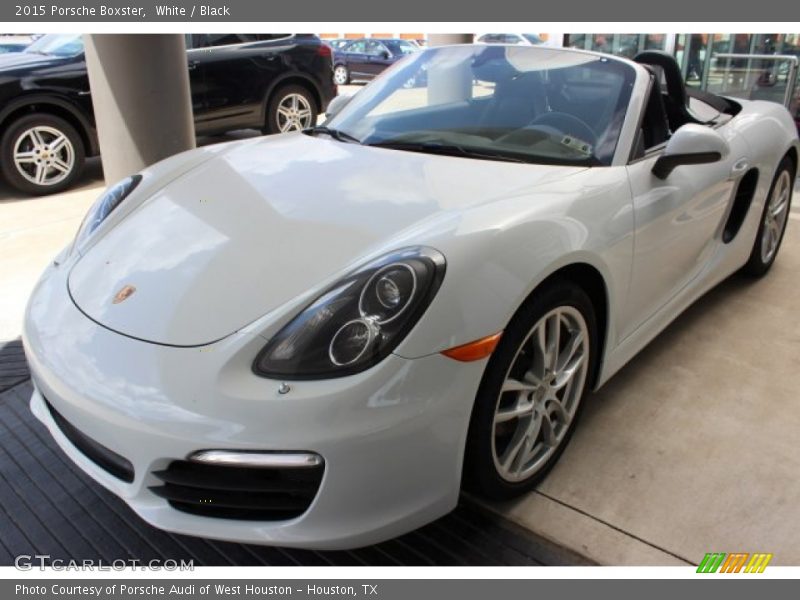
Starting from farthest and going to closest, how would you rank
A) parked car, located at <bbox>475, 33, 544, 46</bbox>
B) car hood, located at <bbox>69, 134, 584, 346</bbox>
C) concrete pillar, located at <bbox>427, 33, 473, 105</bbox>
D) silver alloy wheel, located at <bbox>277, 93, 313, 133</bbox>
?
parked car, located at <bbox>475, 33, 544, 46</bbox> → silver alloy wheel, located at <bbox>277, 93, 313, 133</bbox> → concrete pillar, located at <bbox>427, 33, 473, 105</bbox> → car hood, located at <bbox>69, 134, 584, 346</bbox>

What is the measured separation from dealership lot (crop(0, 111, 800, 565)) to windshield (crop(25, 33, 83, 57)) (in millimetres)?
3557

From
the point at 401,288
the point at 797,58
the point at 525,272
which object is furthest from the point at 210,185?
the point at 797,58

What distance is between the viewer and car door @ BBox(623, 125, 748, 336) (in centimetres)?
242

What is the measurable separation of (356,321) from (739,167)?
7.61ft

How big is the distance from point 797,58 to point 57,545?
7810 mm

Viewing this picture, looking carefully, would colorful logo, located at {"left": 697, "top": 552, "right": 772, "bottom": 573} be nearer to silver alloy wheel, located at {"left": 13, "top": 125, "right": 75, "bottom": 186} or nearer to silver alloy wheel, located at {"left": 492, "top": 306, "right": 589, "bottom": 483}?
silver alloy wheel, located at {"left": 492, "top": 306, "right": 589, "bottom": 483}

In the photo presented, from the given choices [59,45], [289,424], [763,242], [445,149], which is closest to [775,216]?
[763,242]

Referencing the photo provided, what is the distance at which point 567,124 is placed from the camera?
2535mm

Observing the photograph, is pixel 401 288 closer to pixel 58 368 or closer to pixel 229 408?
pixel 229 408

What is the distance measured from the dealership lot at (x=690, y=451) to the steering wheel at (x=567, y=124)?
1.07 meters

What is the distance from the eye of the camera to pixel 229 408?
1.58m

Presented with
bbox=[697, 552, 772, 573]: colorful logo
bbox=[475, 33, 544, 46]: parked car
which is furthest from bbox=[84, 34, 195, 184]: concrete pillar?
bbox=[475, 33, 544, 46]: parked car

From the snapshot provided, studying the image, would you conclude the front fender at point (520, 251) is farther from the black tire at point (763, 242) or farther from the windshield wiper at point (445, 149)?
the black tire at point (763, 242)

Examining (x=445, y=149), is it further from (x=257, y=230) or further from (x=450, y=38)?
(x=450, y=38)
